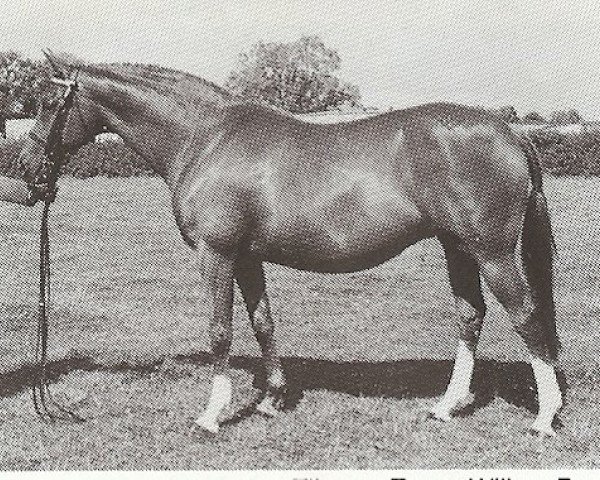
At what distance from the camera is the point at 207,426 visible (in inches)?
201

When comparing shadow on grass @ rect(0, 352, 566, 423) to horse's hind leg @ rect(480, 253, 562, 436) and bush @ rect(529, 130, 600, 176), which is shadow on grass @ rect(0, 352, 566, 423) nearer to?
horse's hind leg @ rect(480, 253, 562, 436)

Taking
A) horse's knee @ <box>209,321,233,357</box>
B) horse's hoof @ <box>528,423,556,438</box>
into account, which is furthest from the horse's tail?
horse's knee @ <box>209,321,233,357</box>

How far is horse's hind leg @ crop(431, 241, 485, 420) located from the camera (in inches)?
213

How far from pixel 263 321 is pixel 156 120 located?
1.74 m

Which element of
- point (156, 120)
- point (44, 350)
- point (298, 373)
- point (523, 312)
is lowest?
point (298, 373)

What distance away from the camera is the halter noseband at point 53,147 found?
5051 millimetres

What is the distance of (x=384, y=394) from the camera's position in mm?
5809

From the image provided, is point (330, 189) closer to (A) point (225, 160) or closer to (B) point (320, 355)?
(A) point (225, 160)

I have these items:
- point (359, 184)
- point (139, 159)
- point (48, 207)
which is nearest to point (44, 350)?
point (48, 207)

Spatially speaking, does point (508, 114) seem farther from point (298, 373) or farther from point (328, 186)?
point (298, 373)

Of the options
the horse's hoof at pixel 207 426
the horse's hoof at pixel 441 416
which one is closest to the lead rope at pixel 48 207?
the horse's hoof at pixel 207 426

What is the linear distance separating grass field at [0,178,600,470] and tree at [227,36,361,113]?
31.8m

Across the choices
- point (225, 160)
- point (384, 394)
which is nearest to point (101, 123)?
point (225, 160)

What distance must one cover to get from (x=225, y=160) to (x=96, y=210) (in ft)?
48.1
